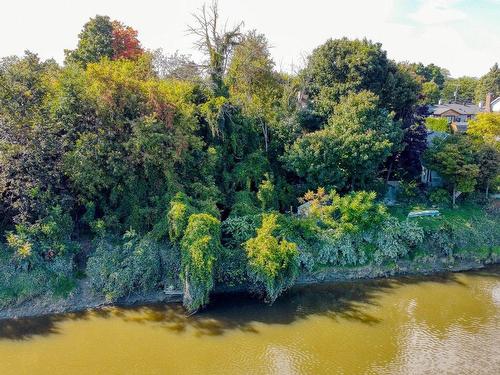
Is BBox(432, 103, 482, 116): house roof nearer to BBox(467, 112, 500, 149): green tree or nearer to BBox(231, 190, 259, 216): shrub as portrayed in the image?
BBox(467, 112, 500, 149): green tree

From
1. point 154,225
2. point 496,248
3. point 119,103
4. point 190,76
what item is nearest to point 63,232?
point 154,225

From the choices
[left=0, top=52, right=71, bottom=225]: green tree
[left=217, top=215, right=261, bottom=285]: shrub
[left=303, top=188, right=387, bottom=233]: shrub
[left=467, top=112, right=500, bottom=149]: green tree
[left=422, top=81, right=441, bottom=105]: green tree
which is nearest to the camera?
[left=0, top=52, right=71, bottom=225]: green tree

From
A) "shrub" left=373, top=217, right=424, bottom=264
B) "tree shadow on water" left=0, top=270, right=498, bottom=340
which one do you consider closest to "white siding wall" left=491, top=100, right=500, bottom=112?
"shrub" left=373, top=217, right=424, bottom=264

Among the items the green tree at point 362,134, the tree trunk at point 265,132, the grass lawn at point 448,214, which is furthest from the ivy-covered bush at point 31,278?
the grass lawn at point 448,214

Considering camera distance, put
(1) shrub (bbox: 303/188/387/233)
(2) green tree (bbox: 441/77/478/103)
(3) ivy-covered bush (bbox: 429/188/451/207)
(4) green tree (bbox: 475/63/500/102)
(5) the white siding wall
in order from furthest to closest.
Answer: (2) green tree (bbox: 441/77/478/103) < (4) green tree (bbox: 475/63/500/102) < (5) the white siding wall < (3) ivy-covered bush (bbox: 429/188/451/207) < (1) shrub (bbox: 303/188/387/233)

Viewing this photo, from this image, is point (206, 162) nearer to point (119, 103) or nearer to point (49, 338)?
point (119, 103)

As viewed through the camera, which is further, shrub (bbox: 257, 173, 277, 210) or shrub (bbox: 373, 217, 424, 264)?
shrub (bbox: 257, 173, 277, 210)

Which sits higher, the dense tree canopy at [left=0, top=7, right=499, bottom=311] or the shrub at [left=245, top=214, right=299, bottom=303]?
the dense tree canopy at [left=0, top=7, right=499, bottom=311]

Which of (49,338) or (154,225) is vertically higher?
(154,225)
